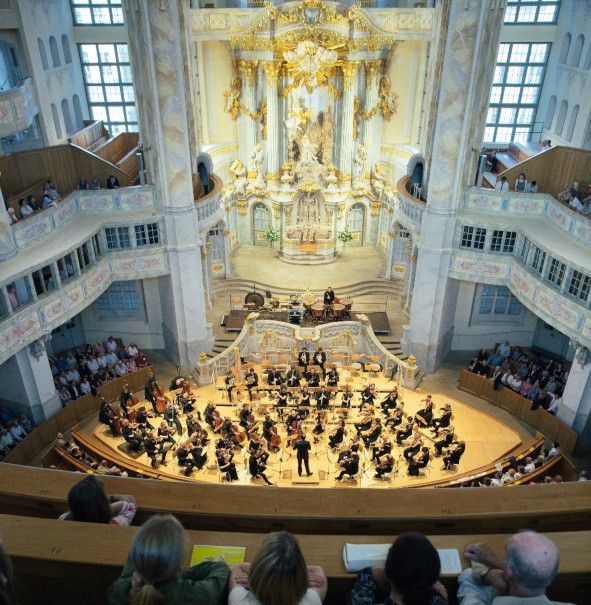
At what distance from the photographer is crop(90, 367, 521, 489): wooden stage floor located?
15.2 m

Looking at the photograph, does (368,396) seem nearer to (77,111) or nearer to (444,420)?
(444,420)

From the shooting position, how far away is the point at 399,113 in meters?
27.6

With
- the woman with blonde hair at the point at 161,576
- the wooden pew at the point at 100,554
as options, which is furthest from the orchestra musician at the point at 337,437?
the woman with blonde hair at the point at 161,576

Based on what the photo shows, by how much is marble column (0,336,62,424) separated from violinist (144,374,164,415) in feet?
8.68

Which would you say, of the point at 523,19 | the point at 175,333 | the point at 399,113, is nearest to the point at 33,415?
the point at 175,333

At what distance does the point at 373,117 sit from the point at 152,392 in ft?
56.5

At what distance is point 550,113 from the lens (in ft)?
84.6

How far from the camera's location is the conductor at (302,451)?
1446 cm

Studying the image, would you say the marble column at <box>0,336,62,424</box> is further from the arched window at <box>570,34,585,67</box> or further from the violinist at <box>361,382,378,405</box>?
the arched window at <box>570,34,585,67</box>

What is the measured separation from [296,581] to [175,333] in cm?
1805

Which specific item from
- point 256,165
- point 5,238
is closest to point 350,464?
point 5,238

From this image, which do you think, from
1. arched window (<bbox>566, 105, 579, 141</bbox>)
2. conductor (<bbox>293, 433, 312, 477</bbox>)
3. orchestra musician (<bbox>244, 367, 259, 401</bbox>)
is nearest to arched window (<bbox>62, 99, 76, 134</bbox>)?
orchestra musician (<bbox>244, 367, 259, 401</bbox>)

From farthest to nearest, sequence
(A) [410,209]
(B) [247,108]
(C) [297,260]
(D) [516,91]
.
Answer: (C) [297,260], (B) [247,108], (D) [516,91], (A) [410,209]

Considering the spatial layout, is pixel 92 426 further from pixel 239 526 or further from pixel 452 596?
pixel 452 596
